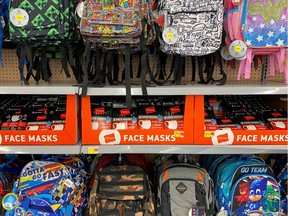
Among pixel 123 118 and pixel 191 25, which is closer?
pixel 191 25

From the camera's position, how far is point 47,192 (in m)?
1.72

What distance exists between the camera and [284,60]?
1.78 meters

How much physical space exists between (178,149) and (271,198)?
631 millimetres

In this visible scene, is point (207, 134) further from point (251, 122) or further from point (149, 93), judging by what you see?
point (149, 93)

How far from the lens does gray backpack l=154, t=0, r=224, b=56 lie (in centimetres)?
165

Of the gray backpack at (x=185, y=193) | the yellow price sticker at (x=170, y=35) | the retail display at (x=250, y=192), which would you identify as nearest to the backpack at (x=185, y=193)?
the gray backpack at (x=185, y=193)

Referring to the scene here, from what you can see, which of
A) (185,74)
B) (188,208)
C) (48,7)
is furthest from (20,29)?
(188,208)

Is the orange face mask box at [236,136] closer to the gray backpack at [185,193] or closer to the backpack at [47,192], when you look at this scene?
the gray backpack at [185,193]

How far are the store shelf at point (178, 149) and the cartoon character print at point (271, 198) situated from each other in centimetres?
24

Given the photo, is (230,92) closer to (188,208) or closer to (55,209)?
(188,208)

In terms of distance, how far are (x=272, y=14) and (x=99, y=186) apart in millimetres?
1396

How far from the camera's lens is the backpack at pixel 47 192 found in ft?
5.54

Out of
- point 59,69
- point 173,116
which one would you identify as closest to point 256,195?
point 173,116

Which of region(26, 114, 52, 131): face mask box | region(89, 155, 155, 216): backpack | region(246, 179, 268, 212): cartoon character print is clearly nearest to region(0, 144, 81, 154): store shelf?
region(26, 114, 52, 131): face mask box
